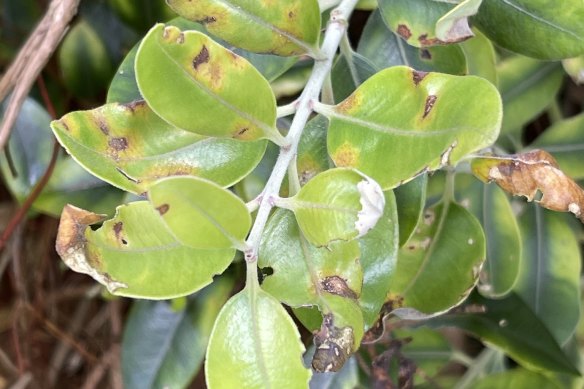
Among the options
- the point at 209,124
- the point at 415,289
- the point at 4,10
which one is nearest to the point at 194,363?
the point at 415,289

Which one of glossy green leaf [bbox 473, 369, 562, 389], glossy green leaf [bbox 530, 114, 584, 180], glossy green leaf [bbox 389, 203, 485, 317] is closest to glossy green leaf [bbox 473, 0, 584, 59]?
glossy green leaf [bbox 389, 203, 485, 317]

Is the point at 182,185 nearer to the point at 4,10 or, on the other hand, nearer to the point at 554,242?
the point at 554,242

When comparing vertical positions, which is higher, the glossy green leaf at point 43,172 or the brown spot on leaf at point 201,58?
the brown spot on leaf at point 201,58

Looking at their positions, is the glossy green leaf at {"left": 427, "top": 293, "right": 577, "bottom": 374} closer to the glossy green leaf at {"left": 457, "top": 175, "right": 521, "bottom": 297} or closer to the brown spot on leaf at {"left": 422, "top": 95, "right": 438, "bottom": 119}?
the glossy green leaf at {"left": 457, "top": 175, "right": 521, "bottom": 297}

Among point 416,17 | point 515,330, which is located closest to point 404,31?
point 416,17

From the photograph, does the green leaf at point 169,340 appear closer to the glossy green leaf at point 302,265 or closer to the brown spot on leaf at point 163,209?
the glossy green leaf at point 302,265

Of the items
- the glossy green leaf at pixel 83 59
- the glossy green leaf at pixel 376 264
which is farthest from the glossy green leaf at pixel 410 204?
the glossy green leaf at pixel 83 59
